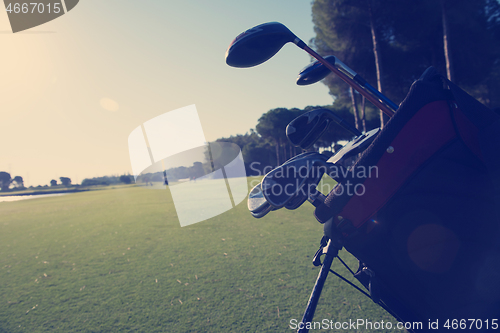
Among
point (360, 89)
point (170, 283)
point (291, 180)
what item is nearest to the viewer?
point (291, 180)

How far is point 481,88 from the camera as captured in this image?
19.6m

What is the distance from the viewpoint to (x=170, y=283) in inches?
126

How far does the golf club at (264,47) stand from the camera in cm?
136

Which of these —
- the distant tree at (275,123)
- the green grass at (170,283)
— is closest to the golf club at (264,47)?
the green grass at (170,283)

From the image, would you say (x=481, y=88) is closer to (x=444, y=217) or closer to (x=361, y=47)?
(x=361, y=47)

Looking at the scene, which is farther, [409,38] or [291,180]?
[409,38]

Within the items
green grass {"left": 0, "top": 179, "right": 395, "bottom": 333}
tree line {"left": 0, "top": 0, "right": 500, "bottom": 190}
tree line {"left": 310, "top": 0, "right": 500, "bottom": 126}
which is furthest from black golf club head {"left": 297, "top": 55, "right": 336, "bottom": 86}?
tree line {"left": 310, "top": 0, "right": 500, "bottom": 126}

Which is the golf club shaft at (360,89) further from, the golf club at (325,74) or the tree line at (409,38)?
the tree line at (409,38)

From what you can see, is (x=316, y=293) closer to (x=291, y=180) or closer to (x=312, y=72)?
(x=291, y=180)

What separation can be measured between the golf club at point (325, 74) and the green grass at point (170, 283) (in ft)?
6.51

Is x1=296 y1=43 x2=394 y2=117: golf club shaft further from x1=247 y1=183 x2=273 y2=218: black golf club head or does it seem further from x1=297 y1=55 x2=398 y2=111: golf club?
x1=247 y1=183 x2=273 y2=218: black golf club head

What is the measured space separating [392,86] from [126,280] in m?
18.6

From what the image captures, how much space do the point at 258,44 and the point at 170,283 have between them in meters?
2.94

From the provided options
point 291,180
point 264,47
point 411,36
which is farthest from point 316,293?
point 411,36
